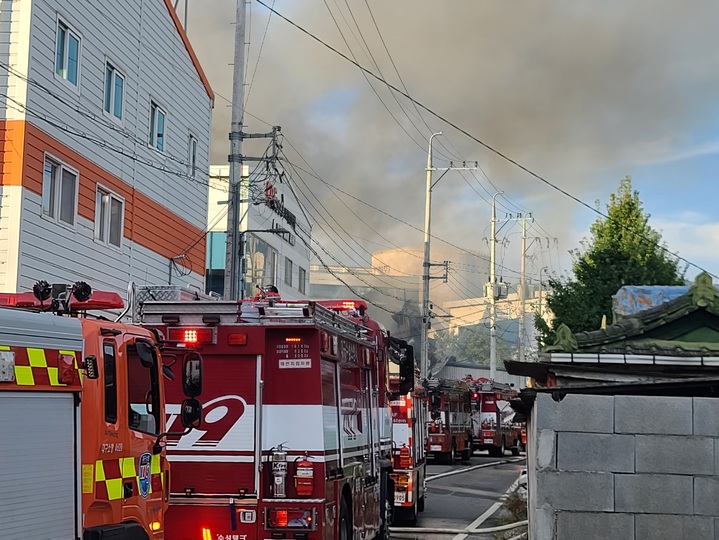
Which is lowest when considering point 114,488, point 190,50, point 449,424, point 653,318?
point 449,424

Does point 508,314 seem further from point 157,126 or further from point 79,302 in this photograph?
point 79,302

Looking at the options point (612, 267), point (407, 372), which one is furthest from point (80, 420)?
point (612, 267)

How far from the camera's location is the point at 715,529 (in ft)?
22.9

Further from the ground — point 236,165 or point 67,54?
point 67,54

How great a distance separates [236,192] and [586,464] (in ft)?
41.4

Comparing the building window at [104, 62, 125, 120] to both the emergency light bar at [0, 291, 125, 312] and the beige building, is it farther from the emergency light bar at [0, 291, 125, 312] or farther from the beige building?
the beige building

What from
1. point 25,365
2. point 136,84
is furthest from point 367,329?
point 136,84

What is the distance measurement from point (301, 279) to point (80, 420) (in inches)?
1770

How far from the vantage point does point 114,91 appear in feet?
64.8

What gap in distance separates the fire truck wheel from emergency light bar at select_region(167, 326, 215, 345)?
2.26 meters

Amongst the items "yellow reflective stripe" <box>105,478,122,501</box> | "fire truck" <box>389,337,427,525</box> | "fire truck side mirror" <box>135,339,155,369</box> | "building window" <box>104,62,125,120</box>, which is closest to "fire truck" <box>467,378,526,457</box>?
"fire truck" <box>389,337,427,525</box>

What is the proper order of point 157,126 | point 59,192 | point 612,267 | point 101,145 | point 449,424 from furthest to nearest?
point 449,424, point 612,267, point 157,126, point 101,145, point 59,192

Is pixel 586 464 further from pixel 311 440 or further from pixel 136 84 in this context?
pixel 136 84

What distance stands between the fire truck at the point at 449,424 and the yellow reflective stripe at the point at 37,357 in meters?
25.6
